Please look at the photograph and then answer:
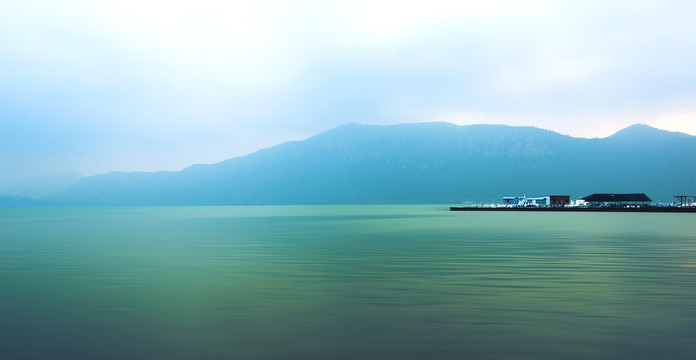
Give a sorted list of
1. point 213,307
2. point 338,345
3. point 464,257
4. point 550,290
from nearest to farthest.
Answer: point 338,345, point 213,307, point 550,290, point 464,257

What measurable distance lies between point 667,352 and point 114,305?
54.2ft

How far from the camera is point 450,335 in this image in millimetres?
14453

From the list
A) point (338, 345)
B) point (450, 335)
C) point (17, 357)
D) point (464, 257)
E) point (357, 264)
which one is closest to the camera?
point (17, 357)

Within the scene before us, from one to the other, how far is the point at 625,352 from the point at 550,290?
31.1ft

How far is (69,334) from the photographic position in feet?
48.3

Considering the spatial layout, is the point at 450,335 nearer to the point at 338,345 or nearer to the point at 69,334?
the point at 338,345

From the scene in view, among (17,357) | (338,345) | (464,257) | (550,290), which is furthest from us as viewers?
(464,257)

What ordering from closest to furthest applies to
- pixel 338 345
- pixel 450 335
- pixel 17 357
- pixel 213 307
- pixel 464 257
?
pixel 17 357 < pixel 338 345 < pixel 450 335 < pixel 213 307 < pixel 464 257

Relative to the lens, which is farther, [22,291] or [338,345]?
[22,291]

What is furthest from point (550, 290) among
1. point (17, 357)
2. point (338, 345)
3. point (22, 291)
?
point (22, 291)

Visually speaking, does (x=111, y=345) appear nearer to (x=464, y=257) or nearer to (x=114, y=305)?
(x=114, y=305)

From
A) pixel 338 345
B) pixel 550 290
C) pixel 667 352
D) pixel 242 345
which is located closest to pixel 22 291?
pixel 242 345

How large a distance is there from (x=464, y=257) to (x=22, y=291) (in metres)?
25.1

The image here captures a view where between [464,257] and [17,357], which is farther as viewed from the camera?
[464,257]
